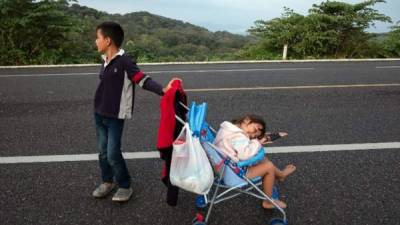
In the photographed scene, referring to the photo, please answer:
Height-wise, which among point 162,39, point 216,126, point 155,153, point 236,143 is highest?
point 162,39

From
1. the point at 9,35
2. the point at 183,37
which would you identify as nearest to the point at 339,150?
the point at 9,35

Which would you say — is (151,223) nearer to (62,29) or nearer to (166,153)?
(166,153)

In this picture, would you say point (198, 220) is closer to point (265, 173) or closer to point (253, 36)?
point (265, 173)

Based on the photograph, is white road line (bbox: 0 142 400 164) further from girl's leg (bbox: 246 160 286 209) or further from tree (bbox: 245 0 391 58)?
tree (bbox: 245 0 391 58)

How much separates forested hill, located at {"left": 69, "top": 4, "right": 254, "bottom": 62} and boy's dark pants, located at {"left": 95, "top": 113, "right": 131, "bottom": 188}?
11010 millimetres

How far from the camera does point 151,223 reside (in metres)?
3.27

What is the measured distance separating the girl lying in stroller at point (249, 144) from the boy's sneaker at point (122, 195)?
1.03 meters

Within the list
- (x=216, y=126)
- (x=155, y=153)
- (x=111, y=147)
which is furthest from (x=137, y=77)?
(x=216, y=126)

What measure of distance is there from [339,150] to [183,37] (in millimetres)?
30298

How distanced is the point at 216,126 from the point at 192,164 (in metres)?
2.72

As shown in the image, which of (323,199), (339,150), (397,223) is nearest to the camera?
(397,223)

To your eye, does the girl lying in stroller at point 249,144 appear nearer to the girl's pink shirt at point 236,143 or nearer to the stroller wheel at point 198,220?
the girl's pink shirt at point 236,143

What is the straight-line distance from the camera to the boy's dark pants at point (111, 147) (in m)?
3.39

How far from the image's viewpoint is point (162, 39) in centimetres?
3194
